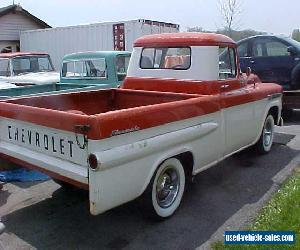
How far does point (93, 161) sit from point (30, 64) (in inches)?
352

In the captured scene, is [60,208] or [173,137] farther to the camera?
[60,208]

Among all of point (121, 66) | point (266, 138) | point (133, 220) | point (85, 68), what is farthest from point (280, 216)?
point (85, 68)

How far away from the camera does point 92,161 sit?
3.19 meters

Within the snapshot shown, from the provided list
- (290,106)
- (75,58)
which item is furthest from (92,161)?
(290,106)

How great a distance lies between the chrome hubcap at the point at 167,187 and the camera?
13.5 feet

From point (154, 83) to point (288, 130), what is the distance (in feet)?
13.3

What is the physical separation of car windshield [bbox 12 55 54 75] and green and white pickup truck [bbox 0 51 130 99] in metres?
2.84

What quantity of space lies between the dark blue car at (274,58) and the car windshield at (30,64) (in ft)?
18.7

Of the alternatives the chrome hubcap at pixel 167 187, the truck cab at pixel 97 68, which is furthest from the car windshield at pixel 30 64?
the chrome hubcap at pixel 167 187

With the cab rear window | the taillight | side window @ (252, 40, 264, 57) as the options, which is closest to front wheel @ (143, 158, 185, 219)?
the taillight

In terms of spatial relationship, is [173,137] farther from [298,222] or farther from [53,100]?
[53,100]

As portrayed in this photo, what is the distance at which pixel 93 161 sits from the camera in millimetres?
3184

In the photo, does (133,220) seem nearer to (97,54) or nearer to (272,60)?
(97,54)

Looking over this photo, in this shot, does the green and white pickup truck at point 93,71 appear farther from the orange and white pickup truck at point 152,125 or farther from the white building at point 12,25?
the white building at point 12,25
